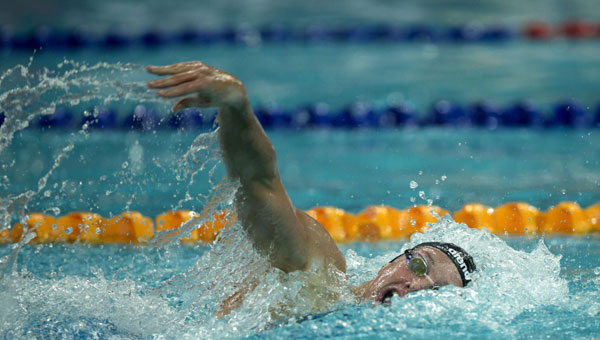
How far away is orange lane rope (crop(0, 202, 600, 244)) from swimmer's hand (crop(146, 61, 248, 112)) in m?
1.87

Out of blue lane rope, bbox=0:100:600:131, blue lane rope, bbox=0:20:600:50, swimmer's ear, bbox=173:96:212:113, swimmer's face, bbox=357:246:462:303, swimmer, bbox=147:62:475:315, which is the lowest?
blue lane rope, bbox=0:100:600:131

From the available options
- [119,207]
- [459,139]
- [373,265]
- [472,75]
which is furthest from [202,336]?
[472,75]

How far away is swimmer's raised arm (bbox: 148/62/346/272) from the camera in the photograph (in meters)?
1.65

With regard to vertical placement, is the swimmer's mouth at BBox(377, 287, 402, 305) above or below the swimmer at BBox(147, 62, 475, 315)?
below

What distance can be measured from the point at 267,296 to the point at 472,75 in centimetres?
756

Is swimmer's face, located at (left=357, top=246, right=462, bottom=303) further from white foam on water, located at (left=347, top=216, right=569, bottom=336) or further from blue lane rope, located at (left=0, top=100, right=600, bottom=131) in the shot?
blue lane rope, located at (left=0, top=100, right=600, bottom=131)

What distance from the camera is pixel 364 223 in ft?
12.1

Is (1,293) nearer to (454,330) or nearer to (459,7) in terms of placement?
(454,330)

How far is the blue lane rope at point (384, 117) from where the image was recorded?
6.46 meters

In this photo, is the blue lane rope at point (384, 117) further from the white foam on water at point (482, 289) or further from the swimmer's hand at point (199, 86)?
the swimmer's hand at point (199, 86)

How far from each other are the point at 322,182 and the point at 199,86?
11.3 feet

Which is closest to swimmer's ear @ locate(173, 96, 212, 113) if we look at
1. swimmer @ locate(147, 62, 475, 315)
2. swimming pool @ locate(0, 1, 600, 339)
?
swimmer @ locate(147, 62, 475, 315)

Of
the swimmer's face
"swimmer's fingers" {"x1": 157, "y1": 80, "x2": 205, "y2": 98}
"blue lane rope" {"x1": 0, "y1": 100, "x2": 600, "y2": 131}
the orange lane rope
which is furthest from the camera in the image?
"blue lane rope" {"x1": 0, "y1": 100, "x2": 600, "y2": 131}

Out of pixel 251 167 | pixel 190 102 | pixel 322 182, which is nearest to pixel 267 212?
pixel 251 167
